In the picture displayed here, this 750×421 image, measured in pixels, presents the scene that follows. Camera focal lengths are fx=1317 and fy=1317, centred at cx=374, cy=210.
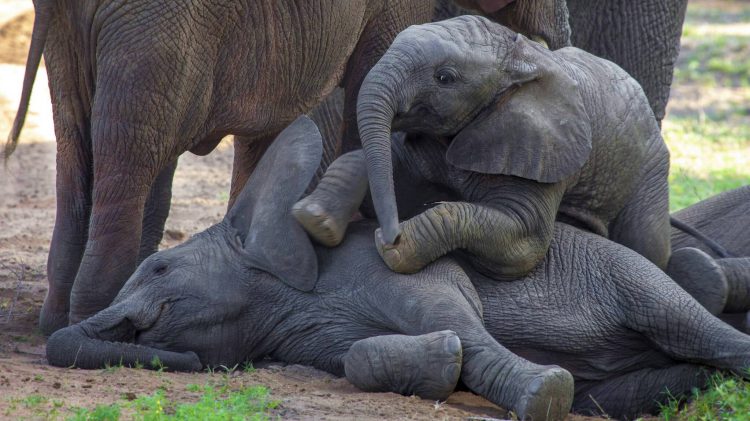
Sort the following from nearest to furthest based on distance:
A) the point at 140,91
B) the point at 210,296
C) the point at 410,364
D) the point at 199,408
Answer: the point at 199,408 → the point at 410,364 → the point at 210,296 → the point at 140,91

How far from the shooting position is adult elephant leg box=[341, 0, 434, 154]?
17.4 ft

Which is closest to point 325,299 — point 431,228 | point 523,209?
point 431,228

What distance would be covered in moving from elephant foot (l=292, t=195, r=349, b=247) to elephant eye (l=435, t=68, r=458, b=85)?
53cm

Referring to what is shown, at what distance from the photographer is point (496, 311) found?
13.7 ft

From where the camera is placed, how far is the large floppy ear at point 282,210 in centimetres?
417

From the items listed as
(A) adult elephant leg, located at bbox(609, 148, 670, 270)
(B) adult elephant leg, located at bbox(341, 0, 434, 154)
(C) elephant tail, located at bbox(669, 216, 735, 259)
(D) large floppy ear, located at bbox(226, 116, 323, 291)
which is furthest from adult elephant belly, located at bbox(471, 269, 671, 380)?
(B) adult elephant leg, located at bbox(341, 0, 434, 154)

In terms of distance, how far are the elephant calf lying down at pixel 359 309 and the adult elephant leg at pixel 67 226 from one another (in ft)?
2.01

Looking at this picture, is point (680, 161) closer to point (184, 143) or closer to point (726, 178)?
point (726, 178)

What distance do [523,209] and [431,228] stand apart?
35 cm

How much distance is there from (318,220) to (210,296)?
418 mm

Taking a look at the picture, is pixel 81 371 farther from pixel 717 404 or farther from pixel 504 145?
pixel 717 404

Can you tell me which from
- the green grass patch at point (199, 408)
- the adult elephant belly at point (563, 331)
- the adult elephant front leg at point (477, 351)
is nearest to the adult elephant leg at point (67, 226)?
the green grass patch at point (199, 408)

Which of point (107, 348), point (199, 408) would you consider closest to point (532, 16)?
point (107, 348)

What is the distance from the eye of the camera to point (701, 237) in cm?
487
